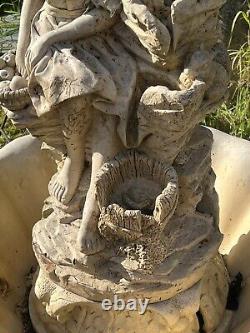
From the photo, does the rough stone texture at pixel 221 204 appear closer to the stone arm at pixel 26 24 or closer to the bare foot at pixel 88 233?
the bare foot at pixel 88 233

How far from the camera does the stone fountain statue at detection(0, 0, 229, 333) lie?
4.27 ft

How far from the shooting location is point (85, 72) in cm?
129

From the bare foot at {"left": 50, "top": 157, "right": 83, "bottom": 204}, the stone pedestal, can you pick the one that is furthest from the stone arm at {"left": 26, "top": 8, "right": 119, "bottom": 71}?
the stone pedestal

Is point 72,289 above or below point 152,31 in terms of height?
below

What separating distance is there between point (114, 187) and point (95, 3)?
46cm

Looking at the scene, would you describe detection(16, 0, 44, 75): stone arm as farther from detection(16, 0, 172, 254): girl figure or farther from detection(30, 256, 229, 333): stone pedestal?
detection(30, 256, 229, 333): stone pedestal

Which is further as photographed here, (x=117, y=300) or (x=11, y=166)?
(x=11, y=166)

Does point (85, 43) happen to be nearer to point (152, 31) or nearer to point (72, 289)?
point (152, 31)

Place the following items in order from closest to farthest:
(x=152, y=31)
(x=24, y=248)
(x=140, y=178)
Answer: (x=152, y=31) < (x=140, y=178) < (x=24, y=248)

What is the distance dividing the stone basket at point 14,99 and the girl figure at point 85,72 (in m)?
0.05

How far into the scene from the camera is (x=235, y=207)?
2.00m

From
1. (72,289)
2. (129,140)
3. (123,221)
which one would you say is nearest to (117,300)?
(72,289)

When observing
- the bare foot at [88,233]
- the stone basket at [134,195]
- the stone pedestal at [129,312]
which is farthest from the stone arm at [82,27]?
the stone pedestal at [129,312]

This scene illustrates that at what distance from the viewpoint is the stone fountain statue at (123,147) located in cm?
130
